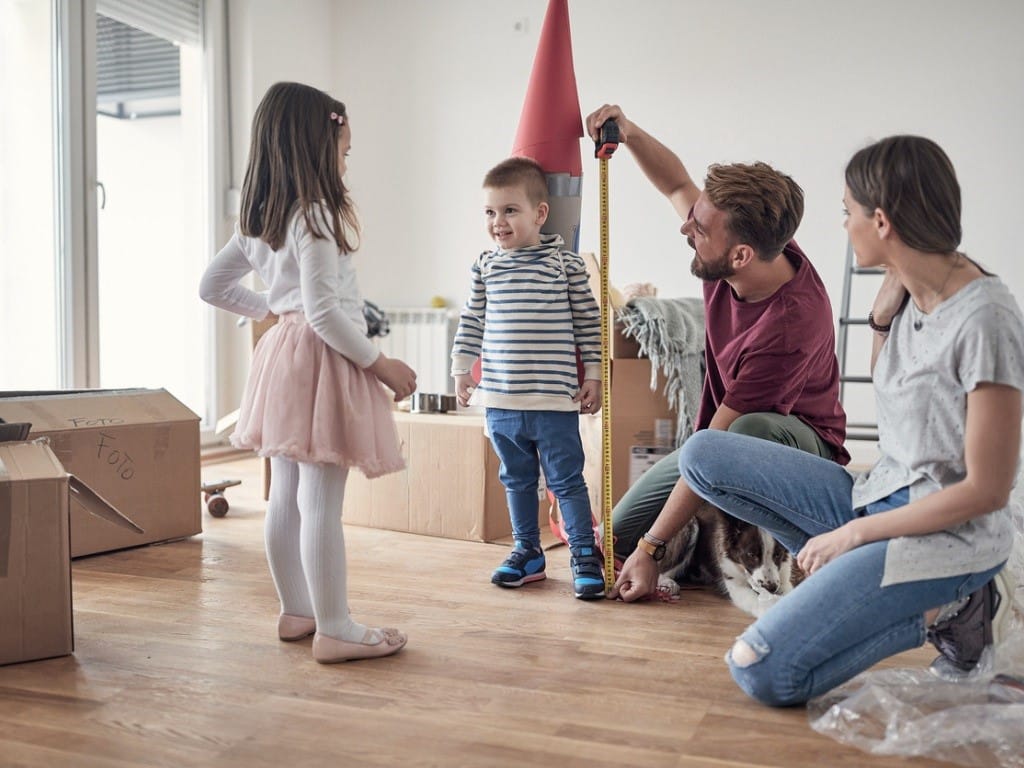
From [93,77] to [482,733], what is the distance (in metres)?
3.14

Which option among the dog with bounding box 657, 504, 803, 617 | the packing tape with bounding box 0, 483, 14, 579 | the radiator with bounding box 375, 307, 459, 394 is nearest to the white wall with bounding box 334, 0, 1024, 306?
the radiator with bounding box 375, 307, 459, 394

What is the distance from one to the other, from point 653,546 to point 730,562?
186mm

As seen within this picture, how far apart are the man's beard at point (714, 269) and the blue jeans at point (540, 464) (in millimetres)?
392

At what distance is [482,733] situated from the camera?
139cm

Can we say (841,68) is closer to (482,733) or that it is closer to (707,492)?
(707,492)

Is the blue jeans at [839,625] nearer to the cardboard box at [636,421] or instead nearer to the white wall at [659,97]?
the cardboard box at [636,421]

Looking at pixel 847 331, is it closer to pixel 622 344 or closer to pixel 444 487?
pixel 622 344

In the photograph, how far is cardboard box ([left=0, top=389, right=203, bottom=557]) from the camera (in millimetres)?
2424

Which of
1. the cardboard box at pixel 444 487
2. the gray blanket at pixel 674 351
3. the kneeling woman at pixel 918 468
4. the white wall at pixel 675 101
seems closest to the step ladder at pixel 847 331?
the white wall at pixel 675 101

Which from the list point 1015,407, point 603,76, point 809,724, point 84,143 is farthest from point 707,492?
point 603,76

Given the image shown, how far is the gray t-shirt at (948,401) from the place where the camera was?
1339 millimetres

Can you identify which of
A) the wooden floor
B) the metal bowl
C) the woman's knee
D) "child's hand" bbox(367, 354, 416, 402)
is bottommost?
the wooden floor

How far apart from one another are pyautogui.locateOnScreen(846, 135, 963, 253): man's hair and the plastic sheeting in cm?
63

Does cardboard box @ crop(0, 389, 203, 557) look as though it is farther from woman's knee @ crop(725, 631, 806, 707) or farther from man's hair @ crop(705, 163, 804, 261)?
woman's knee @ crop(725, 631, 806, 707)
